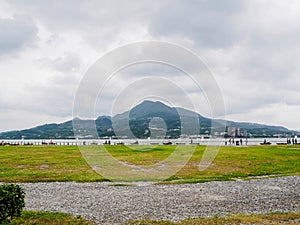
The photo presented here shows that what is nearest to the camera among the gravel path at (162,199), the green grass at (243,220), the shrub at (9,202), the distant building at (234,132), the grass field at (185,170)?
the shrub at (9,202)

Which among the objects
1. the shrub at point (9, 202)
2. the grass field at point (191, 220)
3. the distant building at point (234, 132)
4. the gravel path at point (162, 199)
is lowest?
the gravel path at point (162, 199)

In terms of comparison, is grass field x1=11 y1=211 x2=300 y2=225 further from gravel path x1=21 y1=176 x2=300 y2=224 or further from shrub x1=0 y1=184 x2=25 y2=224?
gravel path x1=21 y1=176 x2=300 y2=224

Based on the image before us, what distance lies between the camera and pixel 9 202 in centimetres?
1341

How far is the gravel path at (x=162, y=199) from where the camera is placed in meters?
17.2

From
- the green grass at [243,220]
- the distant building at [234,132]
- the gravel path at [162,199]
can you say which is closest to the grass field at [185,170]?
the gravel path at [162,199]

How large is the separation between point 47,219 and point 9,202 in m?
2.44

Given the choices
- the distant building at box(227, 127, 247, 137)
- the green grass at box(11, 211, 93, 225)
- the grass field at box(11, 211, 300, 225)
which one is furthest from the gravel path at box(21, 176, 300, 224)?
the distant building at box(227, 127, 247, 137)

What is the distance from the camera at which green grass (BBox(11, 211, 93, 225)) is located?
575 inches

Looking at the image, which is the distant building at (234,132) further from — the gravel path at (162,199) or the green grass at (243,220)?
the green grass at (243,220)

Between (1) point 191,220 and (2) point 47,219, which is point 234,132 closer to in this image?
(1) point 191,220

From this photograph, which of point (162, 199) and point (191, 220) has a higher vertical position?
point (191, 220)

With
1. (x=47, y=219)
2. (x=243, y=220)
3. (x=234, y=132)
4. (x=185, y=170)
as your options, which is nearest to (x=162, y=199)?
(x=243, y=220)

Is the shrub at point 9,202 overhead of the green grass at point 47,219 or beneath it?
overhead

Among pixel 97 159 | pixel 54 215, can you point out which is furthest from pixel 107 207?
pixel 97 159
